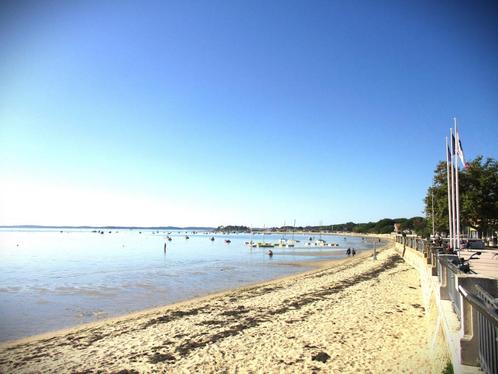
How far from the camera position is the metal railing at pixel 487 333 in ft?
12.8

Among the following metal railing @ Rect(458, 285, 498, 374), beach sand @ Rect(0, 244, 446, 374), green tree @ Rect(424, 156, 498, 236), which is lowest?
beach sand @ Rect(0, 244, 446, 374)

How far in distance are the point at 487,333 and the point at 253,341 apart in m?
7.63

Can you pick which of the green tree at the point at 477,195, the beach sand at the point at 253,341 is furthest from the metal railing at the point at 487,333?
the green tree at the point at 477,195

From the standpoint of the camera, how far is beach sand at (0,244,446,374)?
28.9 feet

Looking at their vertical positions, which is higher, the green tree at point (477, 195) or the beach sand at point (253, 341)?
the green tree at point (477, 195)

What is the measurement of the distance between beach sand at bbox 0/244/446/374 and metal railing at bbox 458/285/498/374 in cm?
370

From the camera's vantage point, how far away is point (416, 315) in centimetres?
1296

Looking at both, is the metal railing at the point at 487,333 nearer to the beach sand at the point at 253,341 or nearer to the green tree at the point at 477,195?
the beach sand at the point at 253,341

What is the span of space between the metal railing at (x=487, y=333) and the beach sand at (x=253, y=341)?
3.70m

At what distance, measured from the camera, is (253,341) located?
10.7m

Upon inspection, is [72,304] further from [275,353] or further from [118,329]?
[275,353]

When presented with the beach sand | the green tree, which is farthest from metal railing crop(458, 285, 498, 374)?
the green tree

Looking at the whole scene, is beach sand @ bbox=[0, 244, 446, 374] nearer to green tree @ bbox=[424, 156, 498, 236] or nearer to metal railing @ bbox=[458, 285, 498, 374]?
metal railing @ bbox=[458, 285, 498, 374]

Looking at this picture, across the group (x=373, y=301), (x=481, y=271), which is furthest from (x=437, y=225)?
(x=373, y=301)
